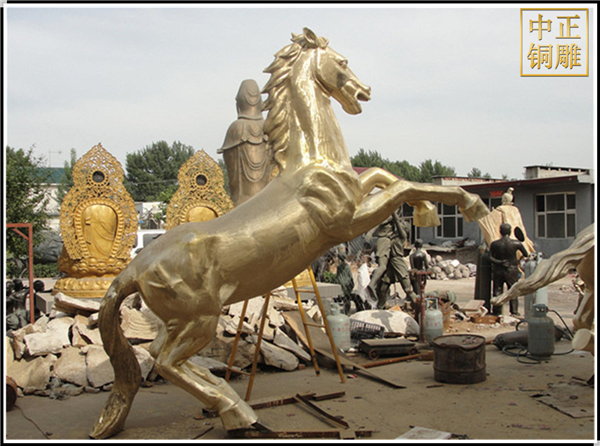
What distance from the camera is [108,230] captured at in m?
8.00

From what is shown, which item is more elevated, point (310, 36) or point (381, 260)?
point (310, 36)

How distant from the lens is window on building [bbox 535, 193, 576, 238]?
699 inches

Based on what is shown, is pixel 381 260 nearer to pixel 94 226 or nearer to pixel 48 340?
pixel 94 226

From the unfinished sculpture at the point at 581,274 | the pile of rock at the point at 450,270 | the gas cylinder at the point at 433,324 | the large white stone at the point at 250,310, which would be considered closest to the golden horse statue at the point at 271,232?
the unfinished sculpture at the point at 581,274

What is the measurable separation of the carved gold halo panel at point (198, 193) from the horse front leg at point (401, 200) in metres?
5.08

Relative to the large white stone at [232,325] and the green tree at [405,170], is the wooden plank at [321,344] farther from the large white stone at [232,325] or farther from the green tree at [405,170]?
the green tree at [405,170]

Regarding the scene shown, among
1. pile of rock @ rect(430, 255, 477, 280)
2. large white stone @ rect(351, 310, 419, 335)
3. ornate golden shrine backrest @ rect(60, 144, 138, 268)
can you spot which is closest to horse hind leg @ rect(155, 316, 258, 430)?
large white stone @ rect(351, 310, 419, 335)

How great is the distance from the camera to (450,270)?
1802cm

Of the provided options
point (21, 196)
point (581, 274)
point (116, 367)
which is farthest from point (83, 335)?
point (21, 196)

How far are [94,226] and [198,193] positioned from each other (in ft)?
5.60

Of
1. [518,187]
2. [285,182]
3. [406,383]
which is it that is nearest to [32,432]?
[285,182]

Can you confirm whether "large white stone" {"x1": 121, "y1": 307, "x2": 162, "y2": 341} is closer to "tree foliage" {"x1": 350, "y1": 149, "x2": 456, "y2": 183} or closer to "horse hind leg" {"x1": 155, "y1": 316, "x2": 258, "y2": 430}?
"horse hind leg" {"x1": 155, "y1": 316, "x2": 258, "y2": 430}

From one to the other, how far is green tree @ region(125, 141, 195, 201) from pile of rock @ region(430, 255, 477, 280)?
2631cm

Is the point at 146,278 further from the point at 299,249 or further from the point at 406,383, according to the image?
the point at 406,383
